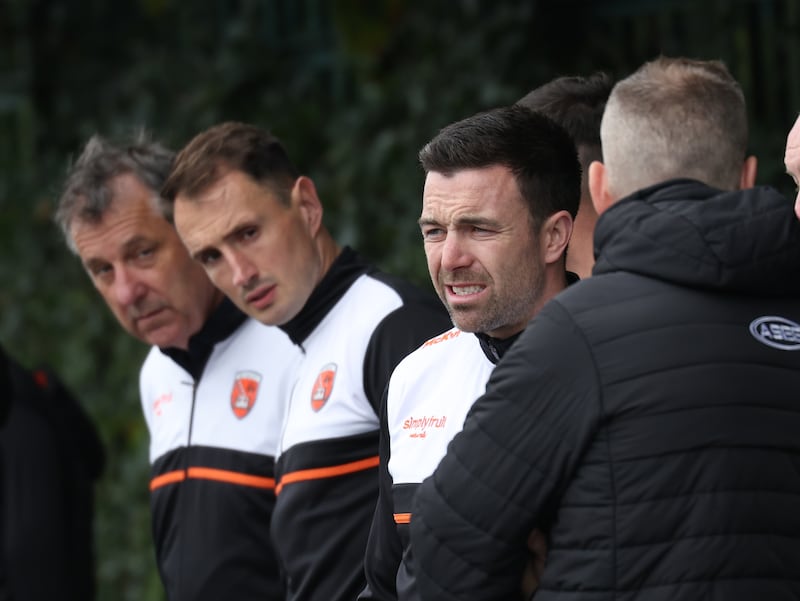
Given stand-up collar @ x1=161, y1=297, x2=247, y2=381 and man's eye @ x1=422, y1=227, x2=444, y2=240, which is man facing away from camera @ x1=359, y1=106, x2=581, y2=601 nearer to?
man's eye @ x1=422, y1=227, x2=444, y2=240

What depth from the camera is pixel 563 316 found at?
236 cm

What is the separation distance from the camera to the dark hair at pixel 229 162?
370 cm

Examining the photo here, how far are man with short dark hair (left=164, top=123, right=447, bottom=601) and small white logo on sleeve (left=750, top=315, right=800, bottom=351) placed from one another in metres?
1.09

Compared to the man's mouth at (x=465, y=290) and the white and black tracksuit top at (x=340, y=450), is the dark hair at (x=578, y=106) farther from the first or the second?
the man's mouth at (x=465, y=290)

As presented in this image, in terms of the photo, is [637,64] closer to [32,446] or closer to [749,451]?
[32,446]

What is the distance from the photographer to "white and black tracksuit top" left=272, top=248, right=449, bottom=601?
10.8 ft

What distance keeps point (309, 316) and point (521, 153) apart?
3.44 ft

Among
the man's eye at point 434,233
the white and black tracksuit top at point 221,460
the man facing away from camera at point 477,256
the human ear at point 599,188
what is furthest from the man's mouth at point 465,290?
the white and black tracksuit top at point 221,460

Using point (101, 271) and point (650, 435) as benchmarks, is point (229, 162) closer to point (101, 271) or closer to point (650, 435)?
point (101, 271)

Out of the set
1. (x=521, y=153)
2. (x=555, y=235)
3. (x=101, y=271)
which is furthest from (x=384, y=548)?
(x=101, y=271)

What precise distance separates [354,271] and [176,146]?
377 cm

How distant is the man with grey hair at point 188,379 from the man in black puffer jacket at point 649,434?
141 cm

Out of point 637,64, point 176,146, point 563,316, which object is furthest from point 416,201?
point 563,316

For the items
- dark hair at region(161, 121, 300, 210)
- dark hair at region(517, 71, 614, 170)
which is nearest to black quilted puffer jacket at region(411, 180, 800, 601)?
dark hair at region(517, 71, 614, 170)
